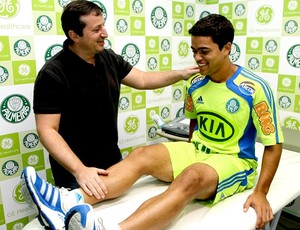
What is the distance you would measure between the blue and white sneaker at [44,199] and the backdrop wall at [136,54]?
1.75ft

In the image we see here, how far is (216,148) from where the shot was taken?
1.51 metres

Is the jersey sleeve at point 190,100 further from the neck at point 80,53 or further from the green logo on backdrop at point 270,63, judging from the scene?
the green logo on backdrop at point 270,63

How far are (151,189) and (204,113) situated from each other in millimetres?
436

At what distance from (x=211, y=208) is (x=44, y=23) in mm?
1353

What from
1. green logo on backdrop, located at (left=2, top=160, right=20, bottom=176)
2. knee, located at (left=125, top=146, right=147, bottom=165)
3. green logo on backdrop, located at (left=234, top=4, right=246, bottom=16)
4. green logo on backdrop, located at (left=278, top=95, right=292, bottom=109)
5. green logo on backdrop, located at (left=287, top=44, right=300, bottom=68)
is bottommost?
green logo on backdrop, located at (left=2, top=160, right=20, bottom=176)

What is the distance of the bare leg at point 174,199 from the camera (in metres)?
1.10

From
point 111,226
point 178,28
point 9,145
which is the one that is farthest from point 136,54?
point 111,226

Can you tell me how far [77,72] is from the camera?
1.58 metres

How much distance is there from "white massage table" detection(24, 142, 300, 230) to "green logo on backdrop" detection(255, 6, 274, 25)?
3.96ft

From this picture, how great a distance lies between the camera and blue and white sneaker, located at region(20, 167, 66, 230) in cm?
108

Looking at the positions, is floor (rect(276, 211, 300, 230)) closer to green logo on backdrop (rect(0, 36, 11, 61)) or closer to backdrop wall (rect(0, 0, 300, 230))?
backdrop wall (rect(0, 0, 300, 230))

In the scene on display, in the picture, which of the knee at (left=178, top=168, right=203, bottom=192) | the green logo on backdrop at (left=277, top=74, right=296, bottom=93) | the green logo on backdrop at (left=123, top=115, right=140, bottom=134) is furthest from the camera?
the green logo on backdrop at (left=123, top=115, right=140, bottom=134)

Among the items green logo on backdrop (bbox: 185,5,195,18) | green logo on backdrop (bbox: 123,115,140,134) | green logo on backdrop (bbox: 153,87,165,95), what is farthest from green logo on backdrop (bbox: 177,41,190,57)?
green logo on backdrop (bbox: 123,115,140,134)

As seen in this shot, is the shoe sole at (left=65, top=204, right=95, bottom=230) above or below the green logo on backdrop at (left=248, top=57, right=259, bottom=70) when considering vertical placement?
below
